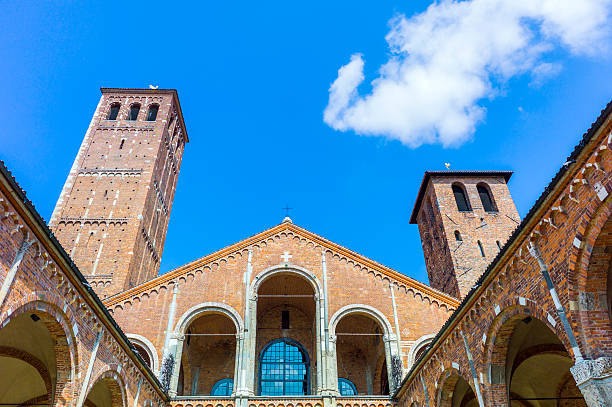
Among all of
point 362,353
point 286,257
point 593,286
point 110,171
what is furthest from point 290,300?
point 593,286

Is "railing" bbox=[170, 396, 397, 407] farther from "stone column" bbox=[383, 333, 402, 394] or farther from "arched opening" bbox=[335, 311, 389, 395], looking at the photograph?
"arched opening" bbox=[335, 311, 389, 395]

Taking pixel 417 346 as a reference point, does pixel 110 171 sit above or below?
above

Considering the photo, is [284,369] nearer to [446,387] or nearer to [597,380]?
[446,387]

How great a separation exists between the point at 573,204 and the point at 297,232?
1501 centimetres

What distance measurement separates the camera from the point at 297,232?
21.6 meters

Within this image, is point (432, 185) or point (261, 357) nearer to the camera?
point (261, 357)

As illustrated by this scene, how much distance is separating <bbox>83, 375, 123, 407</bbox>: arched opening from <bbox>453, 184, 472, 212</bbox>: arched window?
2178cm

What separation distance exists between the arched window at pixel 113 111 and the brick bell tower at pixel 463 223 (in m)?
22.5

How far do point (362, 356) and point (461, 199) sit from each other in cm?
1260

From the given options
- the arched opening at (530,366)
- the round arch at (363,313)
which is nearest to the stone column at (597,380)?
the arched opening at (530,366)

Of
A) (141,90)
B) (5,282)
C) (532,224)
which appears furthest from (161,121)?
(532,224)

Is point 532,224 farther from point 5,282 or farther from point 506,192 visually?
point 506,192

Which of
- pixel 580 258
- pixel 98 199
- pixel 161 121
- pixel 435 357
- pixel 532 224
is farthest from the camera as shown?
pixel 161 121

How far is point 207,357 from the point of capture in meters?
21.3
